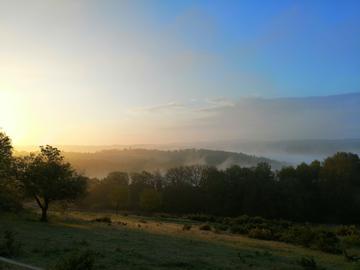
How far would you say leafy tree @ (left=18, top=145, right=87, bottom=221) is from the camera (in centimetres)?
4466

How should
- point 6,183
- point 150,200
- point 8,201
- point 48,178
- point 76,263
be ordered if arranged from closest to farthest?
point 76,263
point 8,201
point 6,183
point 48,178
point 150,200

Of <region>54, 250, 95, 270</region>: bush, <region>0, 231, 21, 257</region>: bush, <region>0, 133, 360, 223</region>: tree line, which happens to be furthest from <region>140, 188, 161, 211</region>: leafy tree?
<region>54, 250, 95, 270</region>: bush

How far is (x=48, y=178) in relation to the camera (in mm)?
44844

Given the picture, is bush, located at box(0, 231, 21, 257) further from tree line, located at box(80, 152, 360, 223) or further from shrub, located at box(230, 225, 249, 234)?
tree line, located at box(80, 152, 360, 223)

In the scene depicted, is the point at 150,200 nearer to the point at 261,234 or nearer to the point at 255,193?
the point at 255,193

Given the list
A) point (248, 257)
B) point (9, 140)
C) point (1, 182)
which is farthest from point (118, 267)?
point (9, 140)

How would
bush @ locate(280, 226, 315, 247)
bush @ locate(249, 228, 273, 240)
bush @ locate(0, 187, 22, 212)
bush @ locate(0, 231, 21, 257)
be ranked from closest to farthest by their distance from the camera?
bush @ locate(0, 231, 21, 257)
bush @ locate(280, 226, 315, 247)
bush @ locate(0, 187, 22, 212)
bush @ locate(249, 228, 273, 240)

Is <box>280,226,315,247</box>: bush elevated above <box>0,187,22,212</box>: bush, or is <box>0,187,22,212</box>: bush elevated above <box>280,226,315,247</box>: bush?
<box>0,187,22,212</box>: bush

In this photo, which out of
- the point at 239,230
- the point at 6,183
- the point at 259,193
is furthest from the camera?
the point at 259,193

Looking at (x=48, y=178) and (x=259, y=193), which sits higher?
(x=48, y=178)

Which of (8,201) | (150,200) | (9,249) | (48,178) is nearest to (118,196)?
(150,200)

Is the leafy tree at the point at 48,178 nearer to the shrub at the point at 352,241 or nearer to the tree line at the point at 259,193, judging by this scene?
the shrub at the point at 352,241

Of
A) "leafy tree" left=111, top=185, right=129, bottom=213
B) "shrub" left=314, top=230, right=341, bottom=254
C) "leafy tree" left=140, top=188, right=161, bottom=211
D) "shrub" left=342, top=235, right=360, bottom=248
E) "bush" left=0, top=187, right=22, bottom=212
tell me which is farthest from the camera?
"leafy tree" left=140, top=188, right=161, bottom=211

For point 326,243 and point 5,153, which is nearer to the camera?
point 326,243
